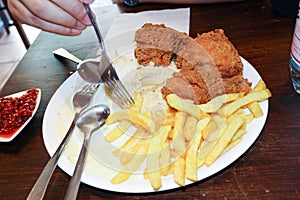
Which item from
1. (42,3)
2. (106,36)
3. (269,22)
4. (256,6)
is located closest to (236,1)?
(256,6)

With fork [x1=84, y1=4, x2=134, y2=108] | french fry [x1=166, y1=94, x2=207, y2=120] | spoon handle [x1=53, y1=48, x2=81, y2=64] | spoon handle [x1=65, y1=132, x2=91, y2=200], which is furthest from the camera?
spoon handle [x1=53, y1=48, x2=81, y2=64]

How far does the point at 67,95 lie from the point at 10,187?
319mm

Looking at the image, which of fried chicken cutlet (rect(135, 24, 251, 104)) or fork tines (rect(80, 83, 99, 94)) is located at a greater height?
fried chicken cutlet (rect(135, 24, 251, 104))

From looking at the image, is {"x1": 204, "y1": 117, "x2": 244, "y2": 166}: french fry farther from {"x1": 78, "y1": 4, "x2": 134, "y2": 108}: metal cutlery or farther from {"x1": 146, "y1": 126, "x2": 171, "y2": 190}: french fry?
{"x1": 78, "y1": 4, "x2": 134, "y2": 108}: metal cutlery

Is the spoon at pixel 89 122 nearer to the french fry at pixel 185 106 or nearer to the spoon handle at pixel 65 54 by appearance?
the french fry at pixel 185 106

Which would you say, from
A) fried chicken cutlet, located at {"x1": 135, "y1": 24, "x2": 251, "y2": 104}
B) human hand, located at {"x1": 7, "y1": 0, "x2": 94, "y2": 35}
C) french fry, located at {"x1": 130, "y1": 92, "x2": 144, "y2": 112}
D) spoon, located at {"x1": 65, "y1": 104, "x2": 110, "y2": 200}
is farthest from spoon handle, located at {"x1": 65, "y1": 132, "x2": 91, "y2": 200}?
human hand, located at {"x1": 7, "y1": 0, "x2": 94, "y2": 35}

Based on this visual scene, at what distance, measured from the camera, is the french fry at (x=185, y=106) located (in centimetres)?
83

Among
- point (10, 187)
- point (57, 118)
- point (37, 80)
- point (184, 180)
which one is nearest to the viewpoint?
point (184, 180)

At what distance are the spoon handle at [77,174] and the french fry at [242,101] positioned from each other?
0.33 meters

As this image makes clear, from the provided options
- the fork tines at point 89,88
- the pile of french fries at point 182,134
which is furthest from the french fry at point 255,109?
the fork tines at point 89,88

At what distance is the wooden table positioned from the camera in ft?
2.43

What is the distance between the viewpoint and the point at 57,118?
38.4 inches

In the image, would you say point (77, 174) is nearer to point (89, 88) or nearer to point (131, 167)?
point (131, 167)

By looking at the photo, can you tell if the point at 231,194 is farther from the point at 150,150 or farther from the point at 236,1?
the point at 236,1
